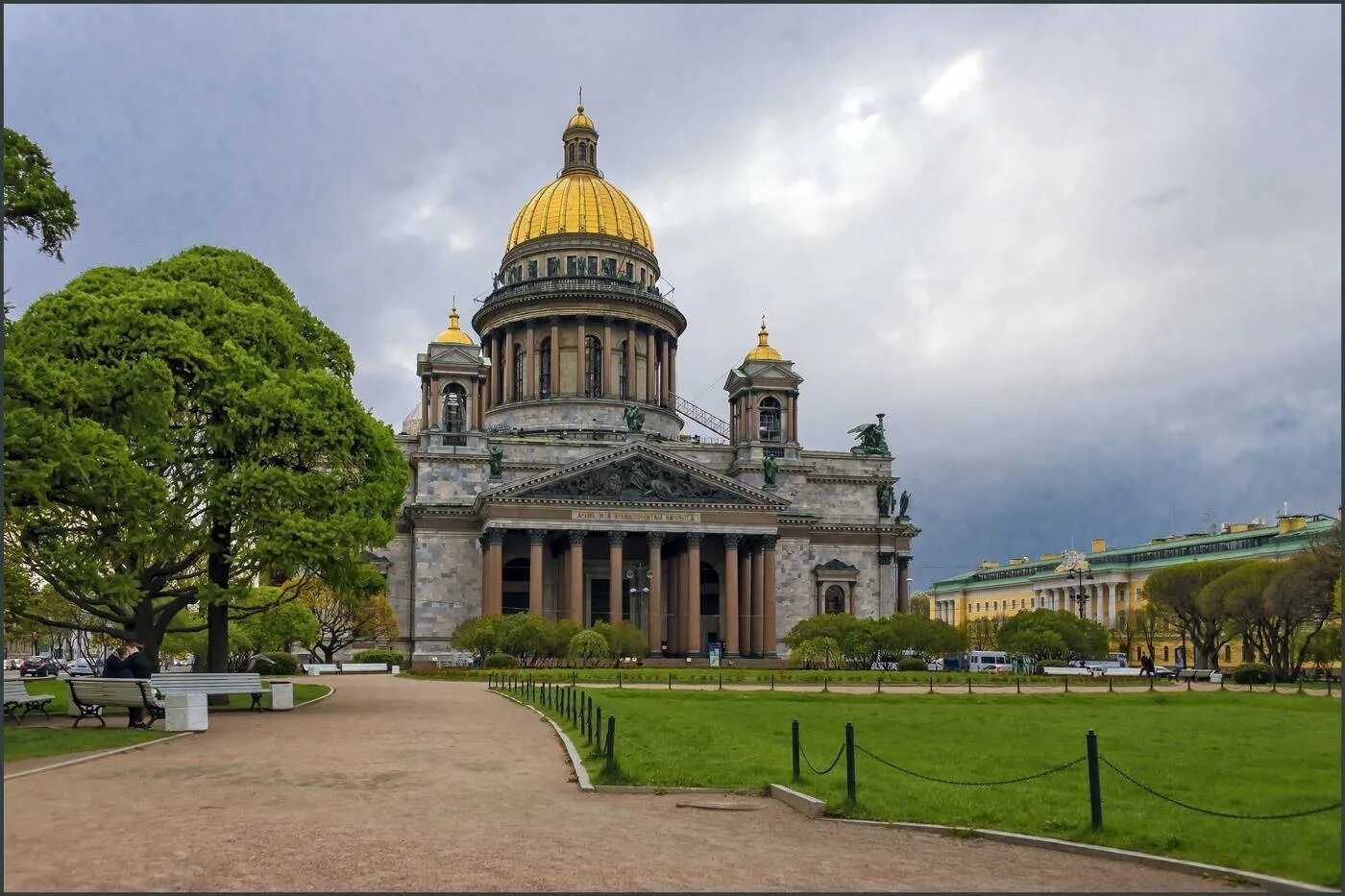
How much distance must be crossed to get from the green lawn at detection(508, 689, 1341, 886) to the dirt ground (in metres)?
1.21

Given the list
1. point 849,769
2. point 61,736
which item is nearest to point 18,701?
point 61,736

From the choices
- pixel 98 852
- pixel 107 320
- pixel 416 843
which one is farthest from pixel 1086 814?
pixel 107 320

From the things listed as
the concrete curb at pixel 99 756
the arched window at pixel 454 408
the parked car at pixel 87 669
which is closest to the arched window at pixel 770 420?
the arched window at pixel 454 408

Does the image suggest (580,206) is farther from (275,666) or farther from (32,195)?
(32,195)

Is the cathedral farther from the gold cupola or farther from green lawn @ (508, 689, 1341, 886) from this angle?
green lawn @ (508, 689, 1341, 886)

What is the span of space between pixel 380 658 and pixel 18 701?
4976 cm

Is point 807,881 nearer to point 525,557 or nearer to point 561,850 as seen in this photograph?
point 561,850

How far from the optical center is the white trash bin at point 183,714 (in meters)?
26.5

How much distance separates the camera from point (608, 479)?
79938mm

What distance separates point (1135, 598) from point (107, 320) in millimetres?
127752

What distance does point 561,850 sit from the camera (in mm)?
13727

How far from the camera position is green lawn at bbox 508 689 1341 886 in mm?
14812

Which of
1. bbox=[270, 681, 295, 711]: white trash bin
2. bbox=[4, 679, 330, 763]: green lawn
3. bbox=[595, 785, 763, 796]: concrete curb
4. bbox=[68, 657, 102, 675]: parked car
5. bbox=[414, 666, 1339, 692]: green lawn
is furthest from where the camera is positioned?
bbox=[68, 657, 102, 675]: parked car

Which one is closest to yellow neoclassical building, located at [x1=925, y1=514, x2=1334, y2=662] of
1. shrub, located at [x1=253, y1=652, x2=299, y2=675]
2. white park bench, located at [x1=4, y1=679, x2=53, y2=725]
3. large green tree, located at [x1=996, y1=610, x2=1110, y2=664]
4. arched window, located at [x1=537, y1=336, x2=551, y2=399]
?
large green tree, located at [x1=996, y1=610, x2=1110, y2=664]
